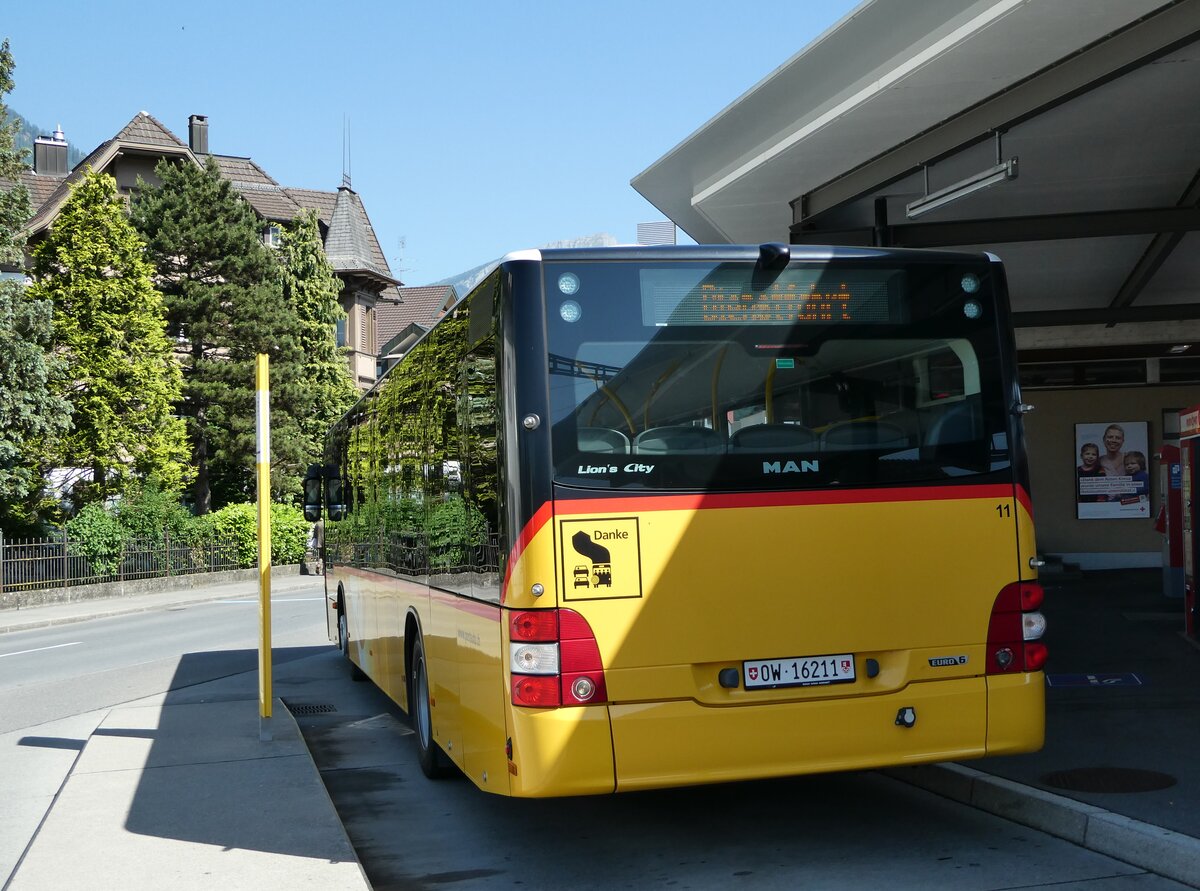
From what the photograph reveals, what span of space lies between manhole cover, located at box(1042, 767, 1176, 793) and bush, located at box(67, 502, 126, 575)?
28.6 metres

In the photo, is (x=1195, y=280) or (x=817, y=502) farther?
(x=1195, y=280)

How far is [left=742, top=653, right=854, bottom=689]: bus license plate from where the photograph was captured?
20.0 feet

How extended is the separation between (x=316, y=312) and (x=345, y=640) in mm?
39040

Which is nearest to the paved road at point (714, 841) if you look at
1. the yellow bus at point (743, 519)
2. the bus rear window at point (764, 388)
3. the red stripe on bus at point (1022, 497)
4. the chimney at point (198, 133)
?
the yellow bus at point (743, 519)

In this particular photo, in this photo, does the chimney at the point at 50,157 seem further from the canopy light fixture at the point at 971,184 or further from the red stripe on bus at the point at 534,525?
the red stripe on bus at the point at 534,525

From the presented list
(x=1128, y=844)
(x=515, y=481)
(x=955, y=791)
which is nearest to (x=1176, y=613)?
(x=955, y=791)

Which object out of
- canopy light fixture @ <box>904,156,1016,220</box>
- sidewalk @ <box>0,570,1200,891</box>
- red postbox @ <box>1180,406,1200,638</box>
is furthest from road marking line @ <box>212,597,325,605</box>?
canopy light fixture @ <box>904,156,1016,220</box>

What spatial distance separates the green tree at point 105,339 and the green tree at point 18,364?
93.5 inches

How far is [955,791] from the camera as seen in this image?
7398 millimetres

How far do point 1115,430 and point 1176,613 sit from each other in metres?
8.31

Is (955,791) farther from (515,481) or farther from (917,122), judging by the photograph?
(917,122)

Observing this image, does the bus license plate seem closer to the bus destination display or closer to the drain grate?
the bus destination display

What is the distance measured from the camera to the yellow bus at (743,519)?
233 inches

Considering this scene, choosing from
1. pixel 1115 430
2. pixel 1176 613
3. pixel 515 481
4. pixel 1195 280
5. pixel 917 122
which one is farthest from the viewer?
pixel 1115 430
